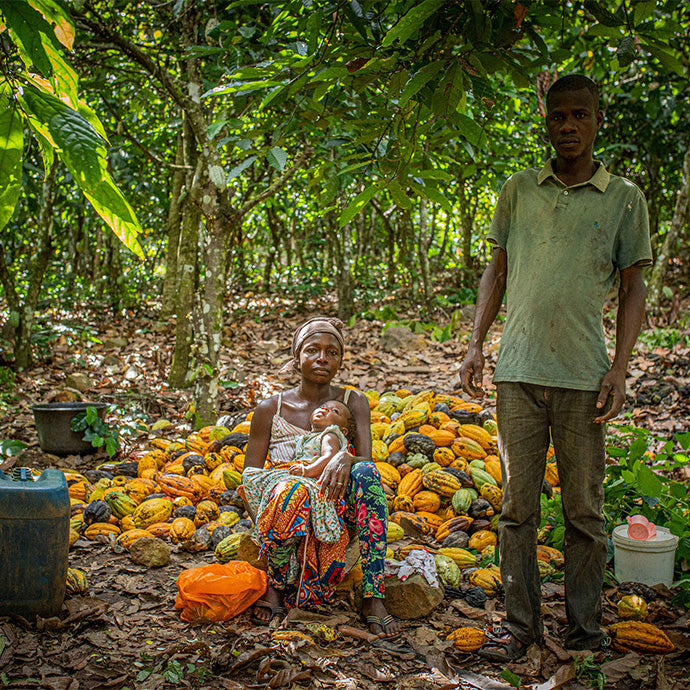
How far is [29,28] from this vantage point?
66 cm

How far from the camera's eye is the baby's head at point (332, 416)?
2312mm

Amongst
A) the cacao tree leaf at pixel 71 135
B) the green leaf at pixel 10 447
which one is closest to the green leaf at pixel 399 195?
the cacao tree leaf at pixel 71 135

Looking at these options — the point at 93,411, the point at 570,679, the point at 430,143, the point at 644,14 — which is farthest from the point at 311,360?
the point at 93,411

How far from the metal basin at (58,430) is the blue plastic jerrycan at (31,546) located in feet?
5.60

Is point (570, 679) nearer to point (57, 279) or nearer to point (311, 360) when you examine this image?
point (311, 360)

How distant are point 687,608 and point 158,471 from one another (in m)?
2.66

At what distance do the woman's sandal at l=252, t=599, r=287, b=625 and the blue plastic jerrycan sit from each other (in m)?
0.67

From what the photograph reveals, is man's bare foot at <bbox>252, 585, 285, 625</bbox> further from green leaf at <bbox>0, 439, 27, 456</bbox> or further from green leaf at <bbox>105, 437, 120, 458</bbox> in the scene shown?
green leaf at <bbox>0, 439, 27, 456</bbox>

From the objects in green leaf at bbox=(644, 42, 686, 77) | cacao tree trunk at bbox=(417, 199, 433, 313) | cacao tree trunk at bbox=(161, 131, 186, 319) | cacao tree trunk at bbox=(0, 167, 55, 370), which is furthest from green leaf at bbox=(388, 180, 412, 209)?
cacao tree trunk at bbox=(161, 131, 186, 319)

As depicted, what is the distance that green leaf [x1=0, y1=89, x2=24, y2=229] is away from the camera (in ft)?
2.19

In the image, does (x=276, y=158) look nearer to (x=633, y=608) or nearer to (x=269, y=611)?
Result: (x=269, y=611)

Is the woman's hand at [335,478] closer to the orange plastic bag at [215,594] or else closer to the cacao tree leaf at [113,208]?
the orange plastic bag at [215,594]

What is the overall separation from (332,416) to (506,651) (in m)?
0.97

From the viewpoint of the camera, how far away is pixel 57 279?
8.80 m
